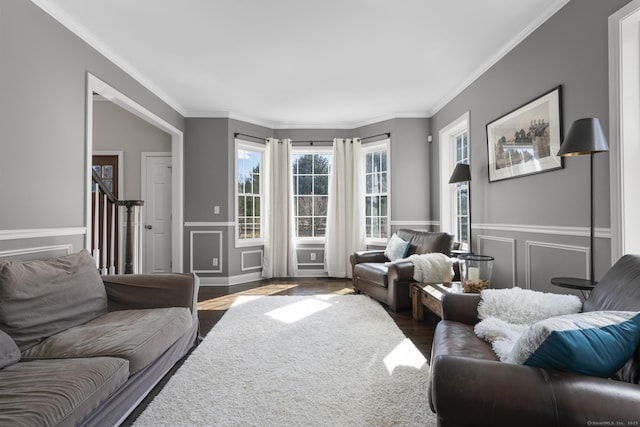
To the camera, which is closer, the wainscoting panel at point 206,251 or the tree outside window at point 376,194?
the wainscoting panel at point 206,251

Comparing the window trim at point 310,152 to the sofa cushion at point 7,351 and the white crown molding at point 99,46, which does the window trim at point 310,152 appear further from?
the sofa cushion at point 7,351

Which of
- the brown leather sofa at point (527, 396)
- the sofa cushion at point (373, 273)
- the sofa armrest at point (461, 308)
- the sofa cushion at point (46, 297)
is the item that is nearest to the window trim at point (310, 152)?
the sofa cushion at point (373, 273)

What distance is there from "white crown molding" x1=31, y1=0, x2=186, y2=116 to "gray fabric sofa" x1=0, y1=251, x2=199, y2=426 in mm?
1891

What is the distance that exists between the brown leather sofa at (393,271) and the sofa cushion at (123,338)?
2166mm

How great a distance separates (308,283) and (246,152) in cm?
243

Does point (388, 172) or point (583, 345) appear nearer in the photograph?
point (583, 345)

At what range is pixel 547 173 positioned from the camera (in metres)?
2.66

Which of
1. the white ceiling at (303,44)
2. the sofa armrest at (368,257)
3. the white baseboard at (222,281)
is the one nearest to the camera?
the white ceiling at (303,44)

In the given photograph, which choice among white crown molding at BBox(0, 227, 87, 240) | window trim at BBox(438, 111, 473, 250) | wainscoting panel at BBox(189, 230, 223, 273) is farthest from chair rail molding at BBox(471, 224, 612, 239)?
white crown molding at BBox(0, 227, 87, 240)

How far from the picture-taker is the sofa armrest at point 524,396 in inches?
34.5

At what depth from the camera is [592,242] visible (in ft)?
6.93

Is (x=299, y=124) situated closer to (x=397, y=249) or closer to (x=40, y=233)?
(x=397, y=249)

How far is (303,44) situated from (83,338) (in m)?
2.86

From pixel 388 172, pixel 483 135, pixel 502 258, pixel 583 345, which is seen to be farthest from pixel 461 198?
pixel 583 345
